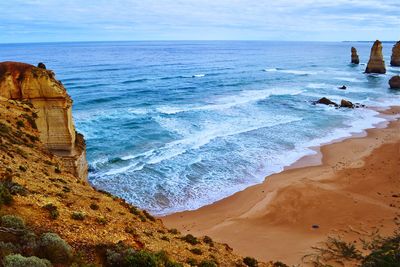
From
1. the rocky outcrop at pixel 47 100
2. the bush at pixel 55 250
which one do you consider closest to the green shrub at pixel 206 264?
the bush at pixel 55 250

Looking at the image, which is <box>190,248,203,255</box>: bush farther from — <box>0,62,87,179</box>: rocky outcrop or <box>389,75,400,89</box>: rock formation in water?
<box>389,75,400,89</box>: rock formation in water

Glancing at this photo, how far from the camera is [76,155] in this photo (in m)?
20.0

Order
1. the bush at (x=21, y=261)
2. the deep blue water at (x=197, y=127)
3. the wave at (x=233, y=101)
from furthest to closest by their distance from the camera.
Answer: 1. the wave at (x=233, y=101)
2. the deep blue water at (x=197, y=127)
3. the bush at (x=21, y=261)

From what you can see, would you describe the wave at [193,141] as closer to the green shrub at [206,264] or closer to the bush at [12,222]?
the green shrub at [206,264]

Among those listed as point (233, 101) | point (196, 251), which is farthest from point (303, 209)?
point (233, 101)

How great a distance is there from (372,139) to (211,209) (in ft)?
71.1

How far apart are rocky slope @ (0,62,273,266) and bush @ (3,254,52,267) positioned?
1.48 feet

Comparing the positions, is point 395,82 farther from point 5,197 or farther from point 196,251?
point 5,197

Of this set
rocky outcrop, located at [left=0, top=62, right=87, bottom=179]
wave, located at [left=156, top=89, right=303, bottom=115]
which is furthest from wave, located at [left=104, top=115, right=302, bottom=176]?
rocky outcrop, located at [left=0, top=62, right=87, bottom=179]

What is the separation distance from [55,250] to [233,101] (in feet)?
162

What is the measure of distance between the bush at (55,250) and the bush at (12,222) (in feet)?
2.38

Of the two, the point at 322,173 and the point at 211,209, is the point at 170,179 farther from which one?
the point at 322,173

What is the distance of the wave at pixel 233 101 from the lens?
165 feet

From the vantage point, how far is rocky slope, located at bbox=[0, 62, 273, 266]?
10.1 metres
